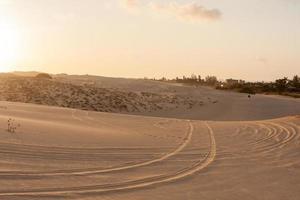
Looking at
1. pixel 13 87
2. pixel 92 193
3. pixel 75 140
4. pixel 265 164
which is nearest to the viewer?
pixel 92 193

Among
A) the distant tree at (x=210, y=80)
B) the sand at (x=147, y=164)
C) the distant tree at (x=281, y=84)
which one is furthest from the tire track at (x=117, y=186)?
the distant tree at (x=210, y=80)

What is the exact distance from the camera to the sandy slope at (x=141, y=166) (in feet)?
24.1

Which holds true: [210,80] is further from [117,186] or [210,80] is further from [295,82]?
[117,186]

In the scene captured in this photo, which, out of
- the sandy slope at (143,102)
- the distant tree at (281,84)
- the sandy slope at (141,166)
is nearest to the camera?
the sandy slope at (141,166)

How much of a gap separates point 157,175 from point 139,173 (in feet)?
1.00

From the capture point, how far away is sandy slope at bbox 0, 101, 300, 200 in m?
7.34

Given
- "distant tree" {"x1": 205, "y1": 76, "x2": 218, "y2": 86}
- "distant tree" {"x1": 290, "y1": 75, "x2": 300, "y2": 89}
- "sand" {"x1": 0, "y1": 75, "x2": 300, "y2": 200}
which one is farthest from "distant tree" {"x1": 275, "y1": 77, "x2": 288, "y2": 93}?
"sand" {"x1": 0, "y1": 75, "x2": 300, "y2": 200}

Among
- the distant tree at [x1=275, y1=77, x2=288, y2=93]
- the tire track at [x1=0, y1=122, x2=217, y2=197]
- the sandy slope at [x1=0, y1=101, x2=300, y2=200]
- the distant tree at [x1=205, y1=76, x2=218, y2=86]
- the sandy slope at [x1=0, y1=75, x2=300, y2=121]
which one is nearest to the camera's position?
the tire track at [x1=0, y1=122, x2=217, y2=197]

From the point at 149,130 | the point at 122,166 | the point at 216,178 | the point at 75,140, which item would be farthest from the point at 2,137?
the point at 149,130

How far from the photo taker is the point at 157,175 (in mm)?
8633

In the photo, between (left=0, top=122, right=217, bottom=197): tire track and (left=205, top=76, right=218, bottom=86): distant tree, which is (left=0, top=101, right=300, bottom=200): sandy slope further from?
(left=205, top=76, right=218, bottom=86): distant tree

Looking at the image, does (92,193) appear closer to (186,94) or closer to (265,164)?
(265,164)

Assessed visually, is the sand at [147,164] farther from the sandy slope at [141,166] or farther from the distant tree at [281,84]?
the distant tree at [281,84]

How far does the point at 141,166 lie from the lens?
934 cm
